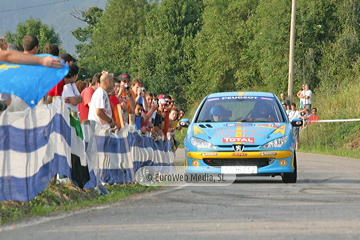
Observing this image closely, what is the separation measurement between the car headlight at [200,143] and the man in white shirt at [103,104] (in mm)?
1614

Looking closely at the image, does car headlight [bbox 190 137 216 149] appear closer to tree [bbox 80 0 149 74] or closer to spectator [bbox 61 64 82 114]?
spectator [bbox 61 64 82 114]

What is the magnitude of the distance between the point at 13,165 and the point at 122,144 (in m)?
4.70

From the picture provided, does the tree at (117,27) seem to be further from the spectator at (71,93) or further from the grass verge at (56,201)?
the grass verge at (56,201)

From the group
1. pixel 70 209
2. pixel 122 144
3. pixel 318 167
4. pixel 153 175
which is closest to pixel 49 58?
pixel 70 209

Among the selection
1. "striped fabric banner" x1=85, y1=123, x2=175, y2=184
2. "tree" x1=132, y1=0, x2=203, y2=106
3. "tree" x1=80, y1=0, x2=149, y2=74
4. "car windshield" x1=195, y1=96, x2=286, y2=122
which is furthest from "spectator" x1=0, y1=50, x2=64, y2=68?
"tree" x1=80, y1=0, x2=149, y2=74

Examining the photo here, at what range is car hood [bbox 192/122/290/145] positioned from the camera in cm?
1409

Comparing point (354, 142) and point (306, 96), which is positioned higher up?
point (306, 96)

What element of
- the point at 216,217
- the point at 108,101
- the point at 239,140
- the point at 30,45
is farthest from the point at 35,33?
the point at 216,217

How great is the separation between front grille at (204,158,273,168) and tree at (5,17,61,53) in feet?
312

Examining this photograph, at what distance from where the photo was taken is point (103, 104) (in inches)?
508

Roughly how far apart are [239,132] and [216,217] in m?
5.33

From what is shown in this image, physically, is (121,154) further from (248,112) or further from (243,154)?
(248,112)

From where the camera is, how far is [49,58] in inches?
355

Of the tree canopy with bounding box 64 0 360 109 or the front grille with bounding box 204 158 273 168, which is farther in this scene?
the tree canopy with bounding box 64 0 360 109
